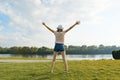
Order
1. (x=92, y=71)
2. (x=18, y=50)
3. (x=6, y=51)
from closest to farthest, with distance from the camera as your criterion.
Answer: (x=92, y=71), (x=18, y=50), (x=6, y=51)

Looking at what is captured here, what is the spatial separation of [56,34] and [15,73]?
2.90m

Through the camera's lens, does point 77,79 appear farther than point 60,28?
No

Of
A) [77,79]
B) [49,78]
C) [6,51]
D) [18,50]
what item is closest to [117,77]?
[77,79]

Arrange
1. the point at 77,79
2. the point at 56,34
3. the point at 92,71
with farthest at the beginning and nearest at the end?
the point at 92,71 < the point at 56,34 < the point at 77,79

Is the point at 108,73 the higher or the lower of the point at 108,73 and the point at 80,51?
the lower

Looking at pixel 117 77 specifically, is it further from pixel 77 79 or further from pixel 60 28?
pixel 60 28

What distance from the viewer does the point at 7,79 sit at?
12.4 metres

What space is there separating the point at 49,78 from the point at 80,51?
57.0 m

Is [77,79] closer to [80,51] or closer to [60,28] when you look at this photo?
[60,28]

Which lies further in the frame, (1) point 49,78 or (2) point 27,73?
(2) point 27,73

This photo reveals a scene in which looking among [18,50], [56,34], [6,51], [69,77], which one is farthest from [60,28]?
[6,51]

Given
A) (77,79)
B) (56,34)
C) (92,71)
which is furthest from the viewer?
(92,71)

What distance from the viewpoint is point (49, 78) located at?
40.7ft

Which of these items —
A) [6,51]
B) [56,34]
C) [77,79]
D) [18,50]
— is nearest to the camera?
[77,79]
